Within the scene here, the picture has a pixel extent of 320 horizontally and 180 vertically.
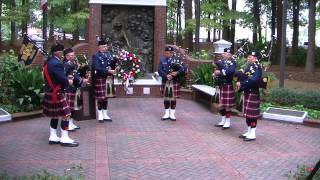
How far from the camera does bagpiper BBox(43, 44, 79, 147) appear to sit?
9.02 metres

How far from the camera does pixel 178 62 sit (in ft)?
39.6

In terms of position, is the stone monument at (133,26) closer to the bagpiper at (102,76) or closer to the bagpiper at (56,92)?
the bagpiper at (102,76)

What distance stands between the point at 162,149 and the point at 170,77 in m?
3.13

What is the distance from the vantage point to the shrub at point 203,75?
1605 cm

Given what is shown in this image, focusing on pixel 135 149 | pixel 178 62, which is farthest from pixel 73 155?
pixel 178 62

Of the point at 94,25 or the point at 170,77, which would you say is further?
the point at 94,25

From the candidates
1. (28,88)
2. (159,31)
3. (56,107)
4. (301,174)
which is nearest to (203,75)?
(159,31)

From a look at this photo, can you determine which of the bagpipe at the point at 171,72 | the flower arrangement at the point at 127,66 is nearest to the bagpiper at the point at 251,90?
the bagpipe at the point at 171,72

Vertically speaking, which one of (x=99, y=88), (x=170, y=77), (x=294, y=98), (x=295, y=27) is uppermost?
(x=295, y=27)

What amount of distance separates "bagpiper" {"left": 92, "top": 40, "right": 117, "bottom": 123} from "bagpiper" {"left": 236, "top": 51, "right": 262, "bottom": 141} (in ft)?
10.3

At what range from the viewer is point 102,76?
38.4 feet

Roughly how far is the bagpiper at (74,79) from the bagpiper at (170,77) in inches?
84.1

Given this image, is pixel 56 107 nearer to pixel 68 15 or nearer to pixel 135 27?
pixel 135 27

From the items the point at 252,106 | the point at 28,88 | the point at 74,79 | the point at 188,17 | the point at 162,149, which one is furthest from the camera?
the point at 188,17
